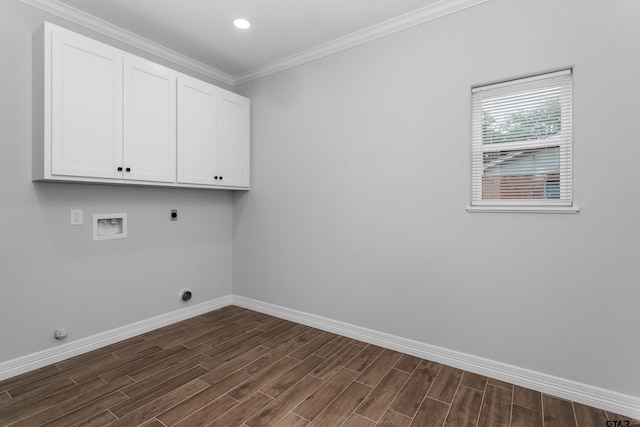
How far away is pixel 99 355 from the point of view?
8.48 feet

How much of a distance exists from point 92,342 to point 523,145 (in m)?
3.78

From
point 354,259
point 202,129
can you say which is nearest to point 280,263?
point 354,259

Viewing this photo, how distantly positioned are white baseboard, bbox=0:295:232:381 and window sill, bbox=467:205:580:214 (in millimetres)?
3009

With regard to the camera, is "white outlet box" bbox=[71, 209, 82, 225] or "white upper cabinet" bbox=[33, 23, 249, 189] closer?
"white upper cabinet" bbox=[33, 23, 249, 189]

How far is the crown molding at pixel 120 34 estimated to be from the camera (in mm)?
2420

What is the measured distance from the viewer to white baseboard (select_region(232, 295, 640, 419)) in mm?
1907

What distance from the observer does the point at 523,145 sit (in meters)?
2.22

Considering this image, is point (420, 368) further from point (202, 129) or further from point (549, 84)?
point (202, 129)

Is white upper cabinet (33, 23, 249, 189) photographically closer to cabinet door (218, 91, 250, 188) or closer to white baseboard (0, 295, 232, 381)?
cabinet door (218, 91, 250, 188)

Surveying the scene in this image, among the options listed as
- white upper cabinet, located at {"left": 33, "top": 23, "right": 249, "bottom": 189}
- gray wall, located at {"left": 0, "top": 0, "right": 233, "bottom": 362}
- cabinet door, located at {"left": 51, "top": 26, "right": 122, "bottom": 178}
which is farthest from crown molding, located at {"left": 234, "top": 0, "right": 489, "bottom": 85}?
gray wall, located at {"left": 0, "top": 0, "right": 233, "bottom": 362}

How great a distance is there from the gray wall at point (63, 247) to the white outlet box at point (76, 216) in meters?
0.04

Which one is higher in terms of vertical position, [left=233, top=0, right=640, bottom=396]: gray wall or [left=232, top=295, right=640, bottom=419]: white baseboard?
[left=233, top=0, right=640, bottom=396]: gray wall

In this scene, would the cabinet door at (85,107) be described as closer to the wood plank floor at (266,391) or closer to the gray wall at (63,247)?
the gray wall at (63,247)

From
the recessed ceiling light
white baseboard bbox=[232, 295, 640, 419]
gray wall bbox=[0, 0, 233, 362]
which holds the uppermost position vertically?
the recessed ceiling light
